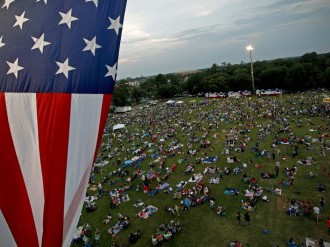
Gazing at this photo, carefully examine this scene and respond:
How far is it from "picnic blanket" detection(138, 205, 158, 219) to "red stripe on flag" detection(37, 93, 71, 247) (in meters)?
12.9

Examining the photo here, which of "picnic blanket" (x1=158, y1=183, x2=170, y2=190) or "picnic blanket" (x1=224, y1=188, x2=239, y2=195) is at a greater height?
"picnic blanket" (x1=158, y1=183, x2=170, y2=190)

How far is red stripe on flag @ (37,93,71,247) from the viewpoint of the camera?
11.5ft

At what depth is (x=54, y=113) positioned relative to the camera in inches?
140

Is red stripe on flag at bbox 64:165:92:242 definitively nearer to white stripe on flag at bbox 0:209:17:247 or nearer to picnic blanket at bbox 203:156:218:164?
white stripe on flag at bbox 0:209:17:247

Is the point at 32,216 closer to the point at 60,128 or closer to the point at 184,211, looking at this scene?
the point at 60,128

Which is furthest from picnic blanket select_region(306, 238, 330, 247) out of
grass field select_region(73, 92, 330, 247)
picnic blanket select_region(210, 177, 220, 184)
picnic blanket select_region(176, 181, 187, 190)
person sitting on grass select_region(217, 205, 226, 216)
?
picnic blanket select_region(176, 181, 187, 190)

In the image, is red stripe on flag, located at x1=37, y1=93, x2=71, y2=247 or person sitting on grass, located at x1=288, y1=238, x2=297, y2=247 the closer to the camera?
red stripe on flag, located at x1=37, y1=93, x2=71, y2=247

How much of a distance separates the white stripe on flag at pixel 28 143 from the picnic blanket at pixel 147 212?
42.6ft

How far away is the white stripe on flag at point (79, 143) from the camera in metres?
3.55

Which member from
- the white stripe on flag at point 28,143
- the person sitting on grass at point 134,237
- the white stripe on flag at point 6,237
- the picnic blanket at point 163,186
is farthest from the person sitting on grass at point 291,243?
the white stripe on flag at point 6,237

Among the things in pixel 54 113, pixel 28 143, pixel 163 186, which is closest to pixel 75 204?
pixel 28 143

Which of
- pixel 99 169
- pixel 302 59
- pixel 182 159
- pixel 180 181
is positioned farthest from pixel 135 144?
pixel 302 59

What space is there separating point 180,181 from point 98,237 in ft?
24.5

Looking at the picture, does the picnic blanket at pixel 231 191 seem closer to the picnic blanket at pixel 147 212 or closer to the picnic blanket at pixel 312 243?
the picnic blanket at pixel 147 212
